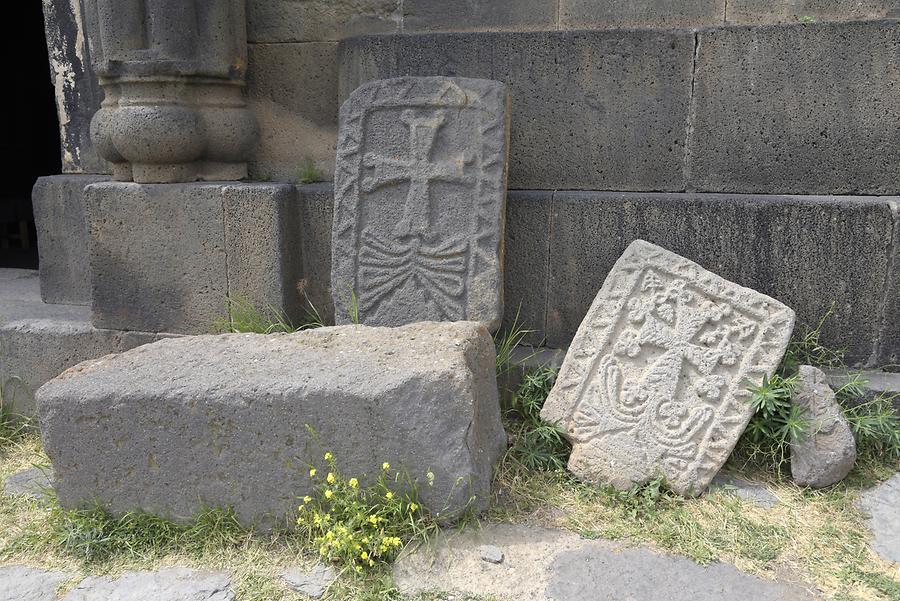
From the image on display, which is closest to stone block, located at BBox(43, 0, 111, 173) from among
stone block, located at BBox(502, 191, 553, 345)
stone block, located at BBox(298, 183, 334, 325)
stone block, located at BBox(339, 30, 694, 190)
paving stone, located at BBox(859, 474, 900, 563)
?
stone block, located at BBox(298, 183, 334, 325)

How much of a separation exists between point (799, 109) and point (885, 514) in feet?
4.68

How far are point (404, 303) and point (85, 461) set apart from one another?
119cm

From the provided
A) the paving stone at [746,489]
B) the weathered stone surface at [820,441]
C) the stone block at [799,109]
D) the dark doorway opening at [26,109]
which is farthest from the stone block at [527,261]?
the dark doorway opening at [26,109]

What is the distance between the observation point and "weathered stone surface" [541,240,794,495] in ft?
7.54

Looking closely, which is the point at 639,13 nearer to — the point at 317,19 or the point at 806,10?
the point at 806,10

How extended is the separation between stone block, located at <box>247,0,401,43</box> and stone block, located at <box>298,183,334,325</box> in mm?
698

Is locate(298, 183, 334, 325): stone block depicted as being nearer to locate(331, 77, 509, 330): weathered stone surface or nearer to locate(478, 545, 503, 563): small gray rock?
locate(331, 77, 509, 330): weathered stone surface

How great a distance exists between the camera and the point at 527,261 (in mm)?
2906

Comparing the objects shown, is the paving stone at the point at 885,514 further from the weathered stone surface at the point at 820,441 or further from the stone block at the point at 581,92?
the stone block at the point at 581,92

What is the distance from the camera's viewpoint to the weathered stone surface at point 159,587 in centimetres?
196

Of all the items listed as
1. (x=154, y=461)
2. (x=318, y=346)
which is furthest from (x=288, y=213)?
(x=154, y=461)

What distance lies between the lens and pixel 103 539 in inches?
85.2

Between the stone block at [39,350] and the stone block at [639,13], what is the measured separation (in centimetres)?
237

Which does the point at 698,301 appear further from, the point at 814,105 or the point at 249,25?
the point at 249,25
